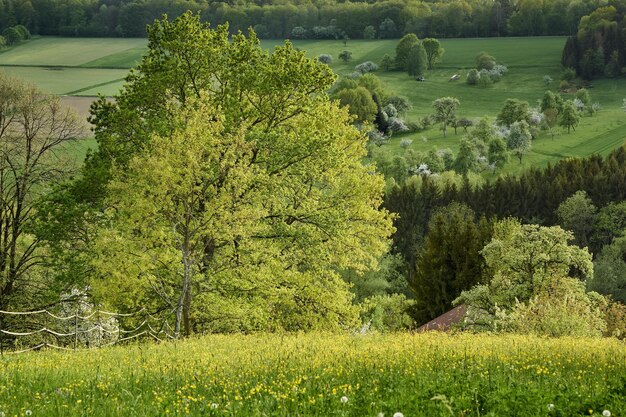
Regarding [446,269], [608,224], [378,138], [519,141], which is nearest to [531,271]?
[446,269]

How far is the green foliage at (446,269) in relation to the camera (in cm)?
7019

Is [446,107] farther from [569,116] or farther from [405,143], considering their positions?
[569,116]

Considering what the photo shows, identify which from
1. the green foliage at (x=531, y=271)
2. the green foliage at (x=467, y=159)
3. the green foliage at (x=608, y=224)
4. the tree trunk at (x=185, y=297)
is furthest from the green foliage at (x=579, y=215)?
the tree trunk at (x=185, y=297)

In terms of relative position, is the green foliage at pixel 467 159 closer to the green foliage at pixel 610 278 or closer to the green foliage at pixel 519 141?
the green foliage at pixel 519 141

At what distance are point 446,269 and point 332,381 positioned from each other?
6066 cm

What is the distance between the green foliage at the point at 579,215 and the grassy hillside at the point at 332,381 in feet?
342

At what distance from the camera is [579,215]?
4557 inches

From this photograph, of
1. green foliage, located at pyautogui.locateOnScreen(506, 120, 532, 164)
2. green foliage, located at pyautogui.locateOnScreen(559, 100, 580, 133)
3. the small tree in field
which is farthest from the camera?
the small tree in field

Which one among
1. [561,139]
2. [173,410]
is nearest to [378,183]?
[173,410]

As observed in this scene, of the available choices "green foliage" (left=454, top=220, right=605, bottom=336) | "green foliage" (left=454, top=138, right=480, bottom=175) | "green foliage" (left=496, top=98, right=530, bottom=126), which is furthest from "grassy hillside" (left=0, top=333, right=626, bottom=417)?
"green foliage" (left=496, top=98, right=530, bottom=126)

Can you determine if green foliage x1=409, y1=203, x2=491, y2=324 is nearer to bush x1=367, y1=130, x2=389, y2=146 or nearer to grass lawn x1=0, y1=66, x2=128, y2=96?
grass lawn x1=0, y1=66, x2=128, y2=96

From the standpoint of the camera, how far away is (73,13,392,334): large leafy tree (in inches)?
1117

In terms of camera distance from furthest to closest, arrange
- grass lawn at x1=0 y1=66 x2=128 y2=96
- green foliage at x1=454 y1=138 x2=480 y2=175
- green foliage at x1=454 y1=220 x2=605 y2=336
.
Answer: grass lawn at x1=0 y1=66 x2=128 y2=96 < green foliage at x1=454 y1=138 x2=480 y2=175 < green foliage at x1=454 y1=220 x2=605 y2=336

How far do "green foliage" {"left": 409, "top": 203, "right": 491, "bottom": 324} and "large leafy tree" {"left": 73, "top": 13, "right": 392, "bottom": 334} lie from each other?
3522 cm
